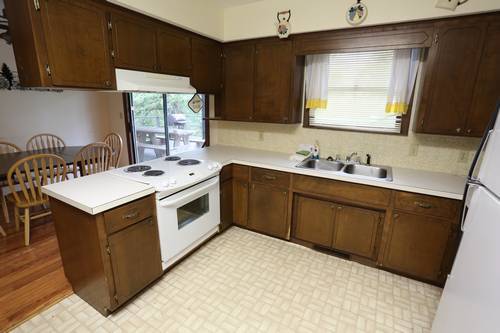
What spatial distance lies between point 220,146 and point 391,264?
2.46m

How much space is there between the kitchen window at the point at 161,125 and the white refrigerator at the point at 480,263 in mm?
3522

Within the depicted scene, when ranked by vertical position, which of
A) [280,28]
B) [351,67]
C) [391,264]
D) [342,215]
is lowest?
[391,264]

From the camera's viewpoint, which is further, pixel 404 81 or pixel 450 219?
pixel 404 81

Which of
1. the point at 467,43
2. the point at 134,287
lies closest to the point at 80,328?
the point at 134,287

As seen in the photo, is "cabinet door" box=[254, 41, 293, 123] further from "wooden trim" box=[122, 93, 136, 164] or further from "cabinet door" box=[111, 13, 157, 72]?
"wooden trim" box=[122, 93, 136, 164]

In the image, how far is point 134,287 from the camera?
185 centimetres

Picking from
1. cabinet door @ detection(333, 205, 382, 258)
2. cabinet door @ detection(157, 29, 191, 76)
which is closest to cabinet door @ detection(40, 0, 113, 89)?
cabinet door @ detection(157, 29, 191, 76)

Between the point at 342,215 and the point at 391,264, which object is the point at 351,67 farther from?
the point at 391,264

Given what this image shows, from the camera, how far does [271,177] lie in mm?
2639

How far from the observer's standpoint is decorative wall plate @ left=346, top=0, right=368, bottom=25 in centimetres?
222

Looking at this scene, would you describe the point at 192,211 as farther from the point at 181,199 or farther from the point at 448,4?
the point at 448,4

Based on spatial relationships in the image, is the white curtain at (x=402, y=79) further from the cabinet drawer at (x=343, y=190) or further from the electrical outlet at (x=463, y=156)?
the cabinet drawer at (x=343, y=190)

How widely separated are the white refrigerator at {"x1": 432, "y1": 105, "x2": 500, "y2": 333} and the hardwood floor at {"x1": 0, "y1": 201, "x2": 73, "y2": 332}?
8.34 ft

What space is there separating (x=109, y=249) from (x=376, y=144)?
2.59 meters
